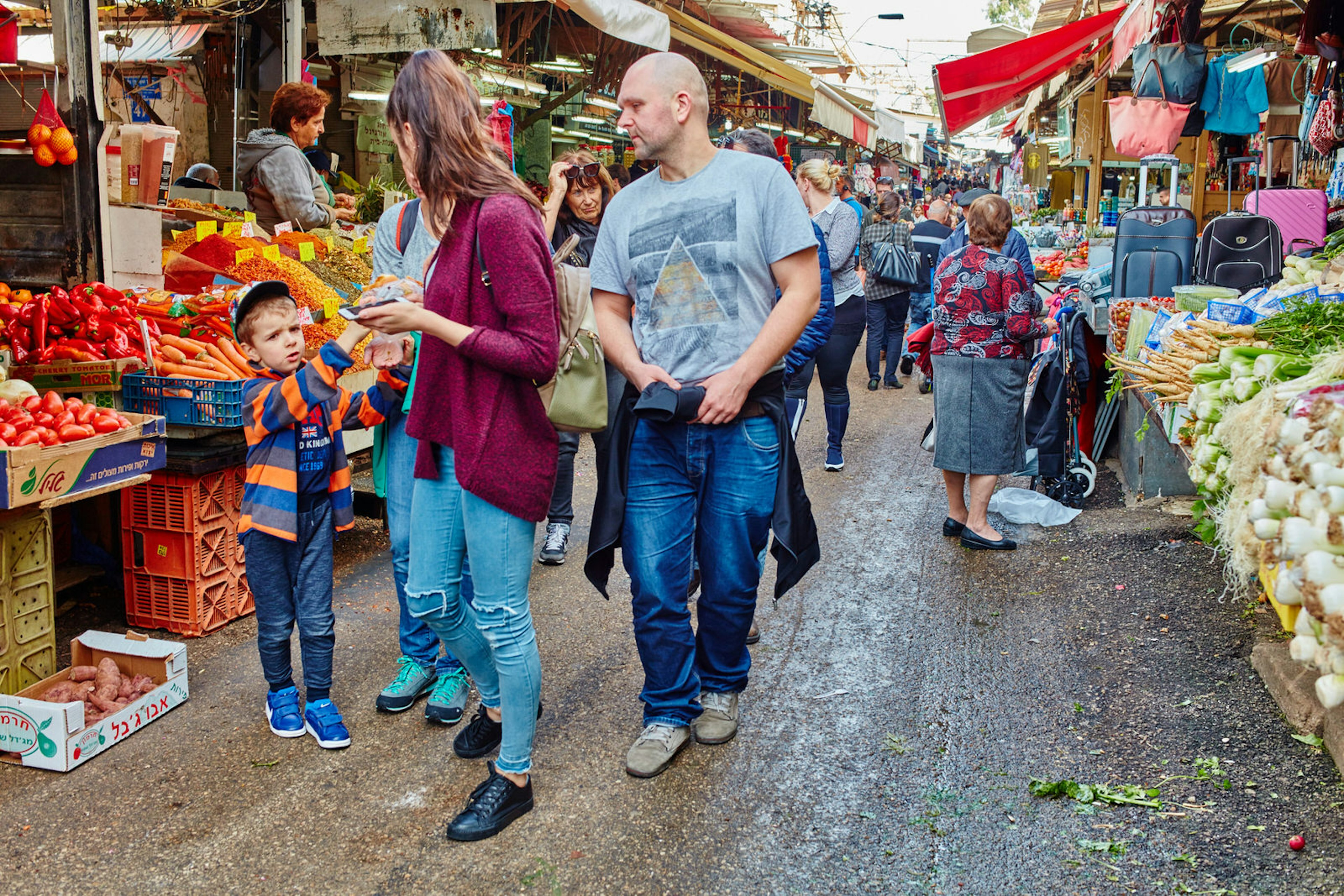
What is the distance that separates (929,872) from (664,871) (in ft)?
2.31

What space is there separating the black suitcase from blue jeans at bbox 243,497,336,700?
5486 mm

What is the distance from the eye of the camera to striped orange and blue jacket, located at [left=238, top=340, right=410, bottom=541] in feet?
11.1

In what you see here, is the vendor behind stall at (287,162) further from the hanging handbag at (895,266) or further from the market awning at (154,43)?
the hanging handbag at (895,266)

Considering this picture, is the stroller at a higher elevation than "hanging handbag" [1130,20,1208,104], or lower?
lower

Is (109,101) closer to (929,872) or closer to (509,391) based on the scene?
(509,391)

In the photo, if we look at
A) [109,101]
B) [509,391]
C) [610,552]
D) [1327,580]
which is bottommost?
[610,552]

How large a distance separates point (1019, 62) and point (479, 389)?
10.5 metres

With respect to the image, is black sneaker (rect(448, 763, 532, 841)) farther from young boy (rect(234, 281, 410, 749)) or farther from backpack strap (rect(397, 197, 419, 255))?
backpack strap (rect(397, 197, 419, 255))

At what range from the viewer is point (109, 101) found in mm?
11203

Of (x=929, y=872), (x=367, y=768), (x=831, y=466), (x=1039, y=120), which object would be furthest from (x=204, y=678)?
(x=1039, y=120)

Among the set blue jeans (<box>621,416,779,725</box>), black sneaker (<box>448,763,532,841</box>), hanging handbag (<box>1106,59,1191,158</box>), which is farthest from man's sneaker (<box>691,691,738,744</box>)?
hanging handbag (<box>1106,59,1191,158</box>)

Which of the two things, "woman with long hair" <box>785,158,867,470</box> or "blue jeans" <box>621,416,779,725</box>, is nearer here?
"blue jeans" <box>621,416,779,725</box>

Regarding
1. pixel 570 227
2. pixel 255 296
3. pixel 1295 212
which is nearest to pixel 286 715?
pixel 255 296

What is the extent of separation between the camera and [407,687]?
388cm
